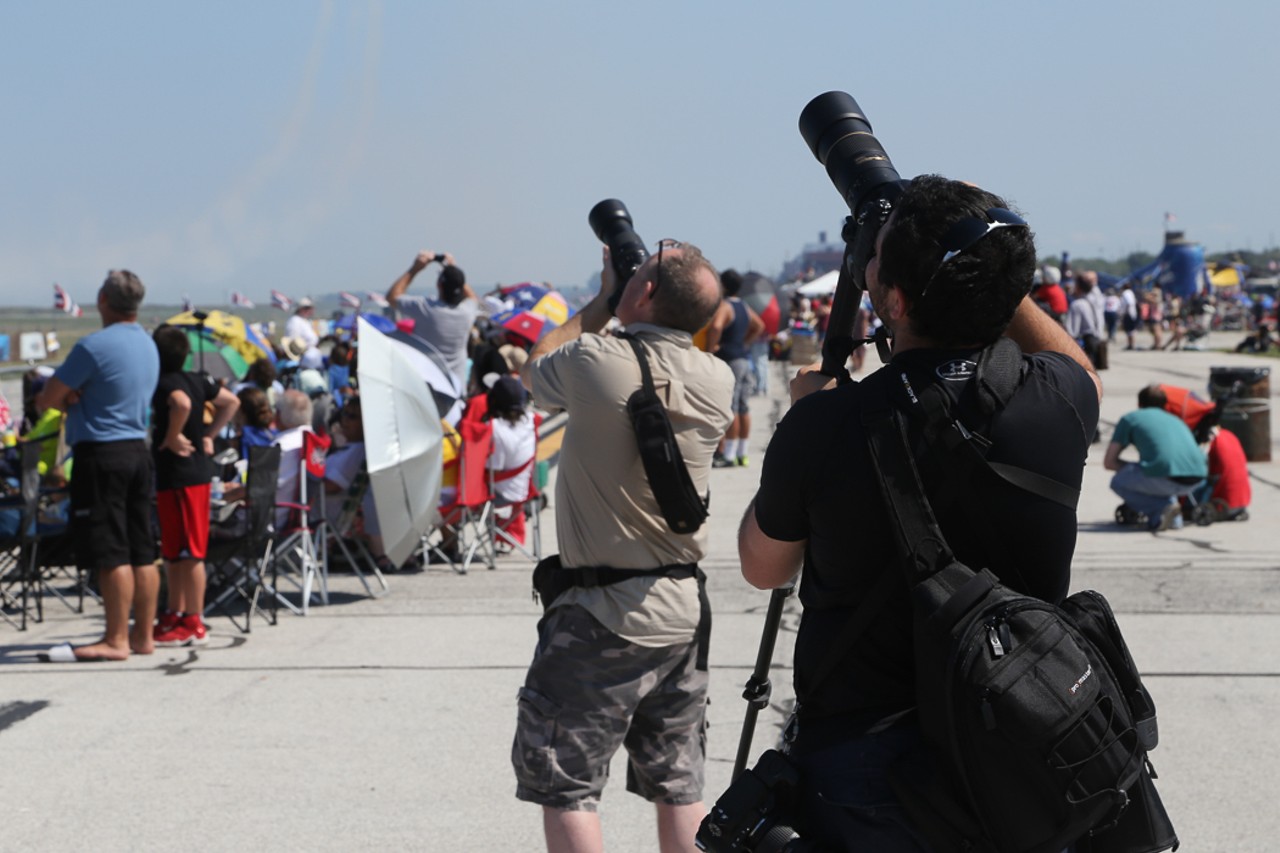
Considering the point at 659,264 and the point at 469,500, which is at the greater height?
the point at 659,264

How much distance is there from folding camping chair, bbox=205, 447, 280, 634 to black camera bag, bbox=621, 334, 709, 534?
4.34 metres

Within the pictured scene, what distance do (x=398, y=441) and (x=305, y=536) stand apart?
0.75 m

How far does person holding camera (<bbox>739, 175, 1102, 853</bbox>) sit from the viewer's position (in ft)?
7.34

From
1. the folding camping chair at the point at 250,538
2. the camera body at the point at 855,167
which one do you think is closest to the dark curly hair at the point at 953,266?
the camera body at the point at 855,167

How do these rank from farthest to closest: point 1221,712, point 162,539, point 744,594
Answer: point 744,594 → point 162,539 → point 1221,712

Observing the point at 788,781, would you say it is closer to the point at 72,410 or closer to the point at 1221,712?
the point at 1221,712

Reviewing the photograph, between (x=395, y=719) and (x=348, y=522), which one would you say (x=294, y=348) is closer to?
(x=348, y=522)

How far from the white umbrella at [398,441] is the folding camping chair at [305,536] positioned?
1.40 ft

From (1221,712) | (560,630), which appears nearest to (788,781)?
(560,630)

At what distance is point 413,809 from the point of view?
4.93 metres

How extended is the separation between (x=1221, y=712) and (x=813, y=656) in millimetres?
4228

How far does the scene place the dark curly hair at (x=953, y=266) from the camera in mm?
2230

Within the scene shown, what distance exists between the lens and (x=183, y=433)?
7.05 metres

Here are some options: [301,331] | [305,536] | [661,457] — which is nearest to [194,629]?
[305,536]
